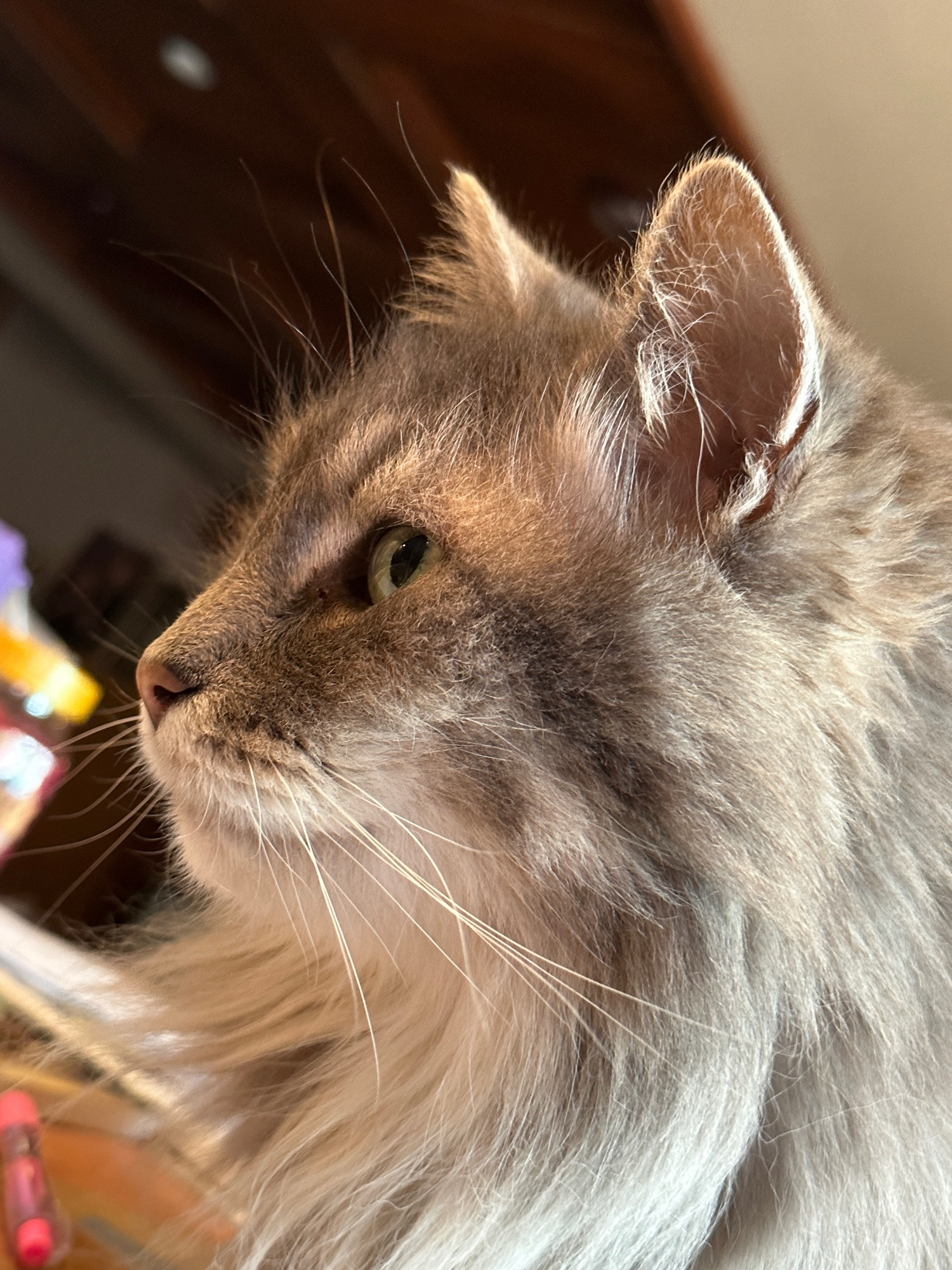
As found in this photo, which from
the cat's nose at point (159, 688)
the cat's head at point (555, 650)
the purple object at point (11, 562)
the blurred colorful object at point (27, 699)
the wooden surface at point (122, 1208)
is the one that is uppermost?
the purple object at point (11, 562)

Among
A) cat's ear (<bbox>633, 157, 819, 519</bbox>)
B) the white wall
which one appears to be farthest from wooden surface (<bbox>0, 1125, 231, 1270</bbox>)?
the white wall

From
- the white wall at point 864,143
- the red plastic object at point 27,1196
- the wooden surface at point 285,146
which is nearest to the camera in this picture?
the red plastic object at point 27,1196

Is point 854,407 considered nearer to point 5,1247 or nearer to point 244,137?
point 5,1247

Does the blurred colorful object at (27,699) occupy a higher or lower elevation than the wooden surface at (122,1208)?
higher

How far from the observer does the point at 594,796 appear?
2.38 ft

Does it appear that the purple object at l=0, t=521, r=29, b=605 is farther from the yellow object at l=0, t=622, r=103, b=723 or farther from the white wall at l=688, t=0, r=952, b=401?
the white wall at l=688, t=0, r=952, b=401

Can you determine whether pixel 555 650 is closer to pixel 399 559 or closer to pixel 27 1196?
pixel 399 559

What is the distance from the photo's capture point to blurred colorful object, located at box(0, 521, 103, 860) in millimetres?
1412

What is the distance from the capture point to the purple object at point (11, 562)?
1534 mm

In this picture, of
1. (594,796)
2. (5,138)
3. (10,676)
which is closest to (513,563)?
(594,796)

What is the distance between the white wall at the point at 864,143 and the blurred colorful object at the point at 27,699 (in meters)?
1.43

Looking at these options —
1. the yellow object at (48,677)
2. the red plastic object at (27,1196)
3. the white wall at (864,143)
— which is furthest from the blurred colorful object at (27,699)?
the white wall at (864,143)

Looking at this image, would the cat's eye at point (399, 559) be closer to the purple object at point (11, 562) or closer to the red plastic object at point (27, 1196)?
the red plastic object at point (27, 1196)

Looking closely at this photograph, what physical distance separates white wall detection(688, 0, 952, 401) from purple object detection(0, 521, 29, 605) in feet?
4.67
